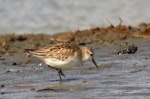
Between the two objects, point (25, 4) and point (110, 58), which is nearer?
point (110, 58)

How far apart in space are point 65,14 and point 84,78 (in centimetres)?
1046

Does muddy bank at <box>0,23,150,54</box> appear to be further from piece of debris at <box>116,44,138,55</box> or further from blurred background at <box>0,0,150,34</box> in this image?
blurred background at <box>0,0,150,34</box>

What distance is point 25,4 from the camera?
23078 mm

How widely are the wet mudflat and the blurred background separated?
5.72 meters

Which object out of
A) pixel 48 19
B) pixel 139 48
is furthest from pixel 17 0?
pixel 139 48

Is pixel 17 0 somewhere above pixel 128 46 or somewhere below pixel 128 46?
above

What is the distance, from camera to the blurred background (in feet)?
68.4

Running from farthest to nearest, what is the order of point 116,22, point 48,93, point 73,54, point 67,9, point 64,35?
1. point 67,9
2. point 116,22
3. point 64,35
4. point 73,54
5. point 48,93

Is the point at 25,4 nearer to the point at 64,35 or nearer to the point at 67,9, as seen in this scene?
the point at 67,9

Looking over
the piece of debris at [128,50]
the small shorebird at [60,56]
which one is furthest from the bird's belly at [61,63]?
the piece of debris at [128,50]

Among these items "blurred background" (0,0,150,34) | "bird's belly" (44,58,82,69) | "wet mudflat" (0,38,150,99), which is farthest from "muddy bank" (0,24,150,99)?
"blurred background" (0,0,150,34)

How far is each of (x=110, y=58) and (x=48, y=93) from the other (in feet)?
12.8

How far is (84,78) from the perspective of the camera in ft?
38.9

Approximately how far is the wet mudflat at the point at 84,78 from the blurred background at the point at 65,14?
5.72 metres
